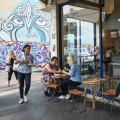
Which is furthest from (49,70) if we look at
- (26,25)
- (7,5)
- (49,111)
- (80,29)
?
(7,5)

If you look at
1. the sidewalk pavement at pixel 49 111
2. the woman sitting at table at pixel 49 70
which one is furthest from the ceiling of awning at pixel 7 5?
the sidewalk pavement at pixel 49 111

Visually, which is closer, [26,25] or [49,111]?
[49,111]

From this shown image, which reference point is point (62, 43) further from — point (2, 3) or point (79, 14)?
point (2, 3)

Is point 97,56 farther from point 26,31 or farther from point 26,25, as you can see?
point 26,25

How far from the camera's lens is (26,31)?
16.0m

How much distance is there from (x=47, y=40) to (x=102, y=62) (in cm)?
1202

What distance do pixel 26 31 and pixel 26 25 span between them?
56 cm

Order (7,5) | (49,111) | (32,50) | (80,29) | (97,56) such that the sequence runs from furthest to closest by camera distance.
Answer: (32,50) → (7,5) → (80,29) → (97,56) → (49,111)

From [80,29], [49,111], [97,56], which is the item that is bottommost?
[49,111]

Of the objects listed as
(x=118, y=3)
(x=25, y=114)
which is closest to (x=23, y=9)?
(x=118, y=3)

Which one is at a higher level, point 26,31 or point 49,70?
point 26,31

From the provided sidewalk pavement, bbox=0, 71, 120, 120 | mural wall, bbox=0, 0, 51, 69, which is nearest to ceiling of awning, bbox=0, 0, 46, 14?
mural wall, bbox=0, 0, 51, 69

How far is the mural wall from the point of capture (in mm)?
14961

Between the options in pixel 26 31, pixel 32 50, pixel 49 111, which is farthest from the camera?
pixel 32 50
